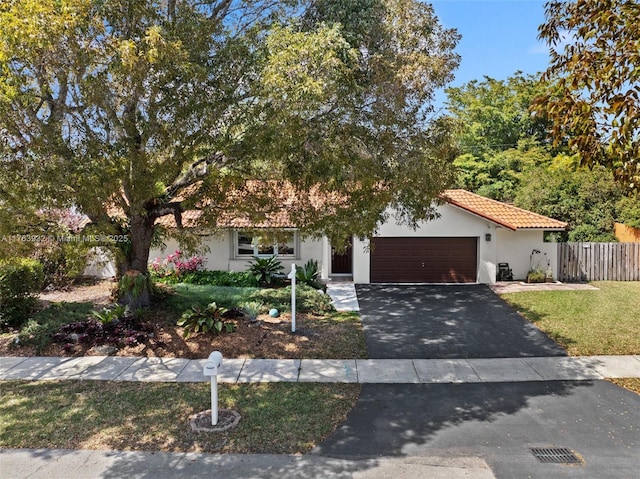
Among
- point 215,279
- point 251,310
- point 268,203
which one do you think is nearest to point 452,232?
point 215,279

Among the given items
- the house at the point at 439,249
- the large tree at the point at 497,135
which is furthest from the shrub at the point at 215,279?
the large tree at the point at 497,135

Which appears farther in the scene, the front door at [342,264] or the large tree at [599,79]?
the front door at [342,264]

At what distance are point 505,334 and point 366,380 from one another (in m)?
4.93

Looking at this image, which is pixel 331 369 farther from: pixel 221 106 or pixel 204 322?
pixel 221 106

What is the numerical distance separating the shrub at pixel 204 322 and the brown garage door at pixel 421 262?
28.7ft

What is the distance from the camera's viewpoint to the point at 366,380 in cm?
858

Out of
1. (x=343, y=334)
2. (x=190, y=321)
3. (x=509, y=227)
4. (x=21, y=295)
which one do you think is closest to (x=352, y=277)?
(x=509, y=227)

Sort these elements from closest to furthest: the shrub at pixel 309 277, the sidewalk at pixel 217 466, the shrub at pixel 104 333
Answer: the sidewalk at pixel 217 466 < the shrub at pixel 104 333 < the shrub at pixel 309 277

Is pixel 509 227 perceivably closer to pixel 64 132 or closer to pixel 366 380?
pixel 366 380

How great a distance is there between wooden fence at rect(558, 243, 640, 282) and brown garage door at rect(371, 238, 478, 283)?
3.88 m

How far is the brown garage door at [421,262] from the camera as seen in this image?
60.1 feet

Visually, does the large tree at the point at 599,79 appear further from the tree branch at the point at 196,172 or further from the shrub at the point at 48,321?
the shrub at the point at 48,321

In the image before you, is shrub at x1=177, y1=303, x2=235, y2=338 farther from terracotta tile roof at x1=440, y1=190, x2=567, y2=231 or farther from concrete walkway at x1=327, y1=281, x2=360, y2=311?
terracotta tile roof at x1=440, y1=190, x2=567, y2=231

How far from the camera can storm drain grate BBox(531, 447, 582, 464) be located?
586 cm
